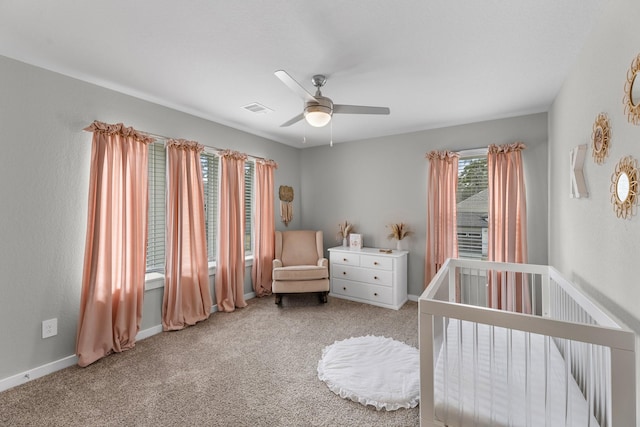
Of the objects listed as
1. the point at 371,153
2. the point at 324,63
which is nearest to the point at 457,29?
the point at 324,63

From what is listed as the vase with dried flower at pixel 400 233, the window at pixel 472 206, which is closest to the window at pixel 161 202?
the vase with dried flower at pixel 400 233

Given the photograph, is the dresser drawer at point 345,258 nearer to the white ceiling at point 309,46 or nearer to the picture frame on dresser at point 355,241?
→ the picture frame on dresser at point 355,241

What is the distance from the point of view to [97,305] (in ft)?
8.01

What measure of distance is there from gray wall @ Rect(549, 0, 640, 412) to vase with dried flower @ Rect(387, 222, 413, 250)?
1795 millimetres

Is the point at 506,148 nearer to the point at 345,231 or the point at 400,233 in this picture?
the point at 400,233

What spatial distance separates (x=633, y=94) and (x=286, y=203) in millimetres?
3974

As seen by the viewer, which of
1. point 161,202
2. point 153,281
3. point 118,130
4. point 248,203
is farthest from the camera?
point 248,203

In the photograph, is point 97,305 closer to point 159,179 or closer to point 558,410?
point 159,179

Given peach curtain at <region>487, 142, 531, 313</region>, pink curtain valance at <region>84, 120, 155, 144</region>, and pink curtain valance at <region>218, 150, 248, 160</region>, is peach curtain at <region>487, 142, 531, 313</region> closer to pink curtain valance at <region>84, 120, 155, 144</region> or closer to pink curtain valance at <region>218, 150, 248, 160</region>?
pink curtain valance at <region>218, 150, 248, 160</region>

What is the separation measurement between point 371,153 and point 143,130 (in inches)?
114

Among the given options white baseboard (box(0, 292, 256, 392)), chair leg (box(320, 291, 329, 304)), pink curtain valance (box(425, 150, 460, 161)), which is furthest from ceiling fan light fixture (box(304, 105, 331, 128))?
white baseboard (box(0, 292, 256, 392))

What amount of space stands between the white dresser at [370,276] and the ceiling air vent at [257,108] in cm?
209

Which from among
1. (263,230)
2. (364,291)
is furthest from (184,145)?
(364,291)

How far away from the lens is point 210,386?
6.82 ft
